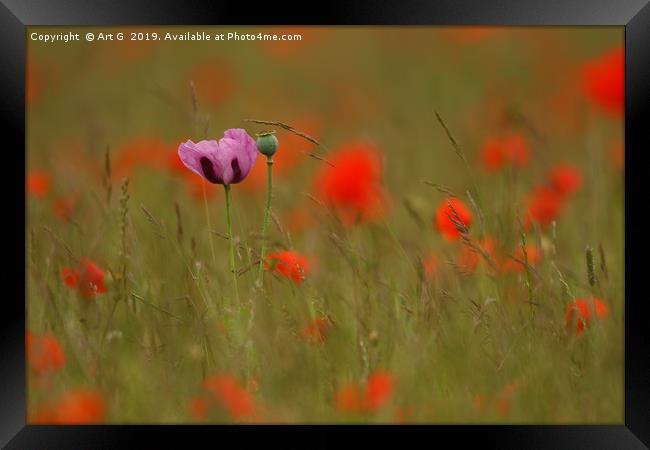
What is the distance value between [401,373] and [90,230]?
898mm

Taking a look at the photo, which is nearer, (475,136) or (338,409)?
(338,409)

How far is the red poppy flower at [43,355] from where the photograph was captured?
7.47ft

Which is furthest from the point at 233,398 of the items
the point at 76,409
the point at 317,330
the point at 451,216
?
the point at 451,216

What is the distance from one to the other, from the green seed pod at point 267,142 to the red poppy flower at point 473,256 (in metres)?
0.53

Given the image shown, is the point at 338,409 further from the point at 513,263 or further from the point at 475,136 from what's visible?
the point at 475,136

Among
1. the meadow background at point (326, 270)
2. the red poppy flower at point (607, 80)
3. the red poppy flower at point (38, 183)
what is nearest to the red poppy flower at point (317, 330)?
the meadow background at point (326, 270)

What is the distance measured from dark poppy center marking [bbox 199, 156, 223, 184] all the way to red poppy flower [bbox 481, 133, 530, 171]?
96 centimetres

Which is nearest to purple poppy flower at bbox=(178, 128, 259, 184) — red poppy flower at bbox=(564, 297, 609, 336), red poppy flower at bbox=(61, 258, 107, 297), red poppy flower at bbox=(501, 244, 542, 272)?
red poppy flower at bbox=(61, 258, 107, 297)

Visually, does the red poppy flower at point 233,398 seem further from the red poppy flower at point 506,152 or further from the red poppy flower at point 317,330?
the red poppy flower at point 506,152

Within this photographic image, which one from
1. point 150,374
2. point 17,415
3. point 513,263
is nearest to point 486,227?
point 513,263

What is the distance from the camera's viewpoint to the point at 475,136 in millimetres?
3408

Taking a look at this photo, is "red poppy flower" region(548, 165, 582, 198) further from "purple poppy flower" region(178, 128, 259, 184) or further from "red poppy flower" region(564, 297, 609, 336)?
"purple poppy flower" region(178, 128, 259, 184)

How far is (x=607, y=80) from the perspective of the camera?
8.52 feet

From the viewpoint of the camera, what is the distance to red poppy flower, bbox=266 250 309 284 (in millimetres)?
2285
